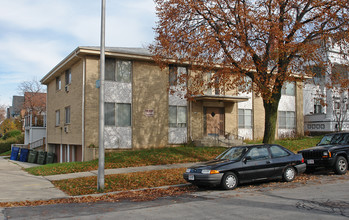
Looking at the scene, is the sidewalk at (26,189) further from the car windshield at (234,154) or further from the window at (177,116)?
the window at (177,116)

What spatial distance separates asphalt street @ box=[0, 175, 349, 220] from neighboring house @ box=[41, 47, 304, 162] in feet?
34.5

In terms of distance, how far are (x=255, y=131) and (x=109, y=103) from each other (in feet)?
38.2

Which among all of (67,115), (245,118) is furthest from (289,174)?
(67,115)

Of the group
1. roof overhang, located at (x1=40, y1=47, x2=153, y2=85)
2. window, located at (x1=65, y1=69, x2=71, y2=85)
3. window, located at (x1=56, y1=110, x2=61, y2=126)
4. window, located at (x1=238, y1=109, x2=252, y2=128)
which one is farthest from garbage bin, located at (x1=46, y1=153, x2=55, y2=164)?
window, located at (x1=238, y1=109, x2=252, y2=128)

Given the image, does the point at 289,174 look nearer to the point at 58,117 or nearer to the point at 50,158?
the point at 58,117

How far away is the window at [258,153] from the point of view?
1068 centimetres

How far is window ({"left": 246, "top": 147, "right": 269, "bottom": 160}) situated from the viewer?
35.0 ft

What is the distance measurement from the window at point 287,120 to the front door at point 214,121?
5899mm

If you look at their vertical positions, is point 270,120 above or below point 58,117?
below

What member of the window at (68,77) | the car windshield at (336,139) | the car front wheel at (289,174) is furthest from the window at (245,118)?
the car front wheel at (289,174)

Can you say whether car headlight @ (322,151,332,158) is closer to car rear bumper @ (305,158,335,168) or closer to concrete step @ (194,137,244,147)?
car rear bumper @ (305,158,335,168)

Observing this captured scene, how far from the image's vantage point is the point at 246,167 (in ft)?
33.9

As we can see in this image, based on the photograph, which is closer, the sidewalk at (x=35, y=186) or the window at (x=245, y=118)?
the sidewalk at (x=35, y=186)

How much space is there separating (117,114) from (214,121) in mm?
7149
